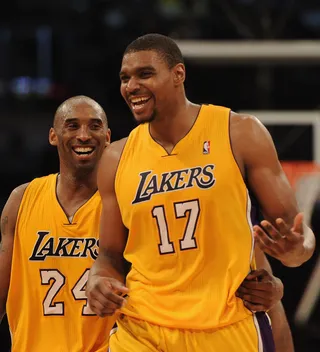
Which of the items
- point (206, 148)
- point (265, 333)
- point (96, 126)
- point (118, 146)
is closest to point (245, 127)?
point (206, 148)

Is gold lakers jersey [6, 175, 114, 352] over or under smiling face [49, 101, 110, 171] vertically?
under

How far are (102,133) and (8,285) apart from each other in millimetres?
795

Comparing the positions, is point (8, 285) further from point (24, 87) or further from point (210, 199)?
point (24, 87)

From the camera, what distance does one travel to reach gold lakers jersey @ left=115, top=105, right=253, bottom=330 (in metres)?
2.99

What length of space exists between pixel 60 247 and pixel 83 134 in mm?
503

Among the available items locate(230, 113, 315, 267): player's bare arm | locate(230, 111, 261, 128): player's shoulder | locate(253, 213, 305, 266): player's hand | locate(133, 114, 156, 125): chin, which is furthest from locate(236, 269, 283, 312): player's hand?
locate(133, 114, 156, 125): chin

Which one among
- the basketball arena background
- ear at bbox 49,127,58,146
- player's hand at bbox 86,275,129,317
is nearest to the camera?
player's hand at bbox 86,275,129,317

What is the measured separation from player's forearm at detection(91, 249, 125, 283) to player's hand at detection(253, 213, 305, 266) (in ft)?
2.19

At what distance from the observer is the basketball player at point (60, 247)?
11.8 feet

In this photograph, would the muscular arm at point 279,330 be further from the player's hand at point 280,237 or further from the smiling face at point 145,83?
the smiling face at point 145,83

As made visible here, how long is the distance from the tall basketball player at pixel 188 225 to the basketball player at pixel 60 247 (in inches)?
19.0

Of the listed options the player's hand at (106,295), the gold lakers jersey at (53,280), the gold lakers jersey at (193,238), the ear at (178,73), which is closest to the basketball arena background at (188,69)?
the gold lakers jersey at (53,280)

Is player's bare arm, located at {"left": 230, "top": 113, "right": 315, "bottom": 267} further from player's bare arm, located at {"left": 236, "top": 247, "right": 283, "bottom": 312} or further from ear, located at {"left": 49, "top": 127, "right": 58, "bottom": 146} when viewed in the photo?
ear, located at {"left": 49, "top": 127, "right": 58, "bottom": 146}

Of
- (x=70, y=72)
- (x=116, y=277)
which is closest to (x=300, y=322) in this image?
(x=70, y=72)
